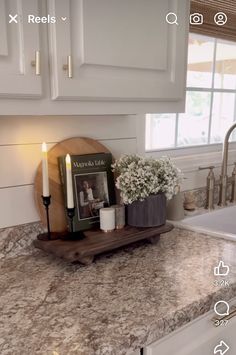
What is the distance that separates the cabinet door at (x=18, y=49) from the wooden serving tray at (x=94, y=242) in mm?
470

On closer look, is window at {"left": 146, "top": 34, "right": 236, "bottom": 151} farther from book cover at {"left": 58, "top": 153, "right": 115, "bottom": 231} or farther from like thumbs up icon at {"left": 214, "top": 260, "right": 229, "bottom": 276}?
like thumbs up icon at {"left": 214, "top": 260, "right": 229, "bottom": 276}

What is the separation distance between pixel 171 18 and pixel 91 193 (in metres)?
0.64

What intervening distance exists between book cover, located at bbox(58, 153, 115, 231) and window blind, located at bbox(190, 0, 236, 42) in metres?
0.82

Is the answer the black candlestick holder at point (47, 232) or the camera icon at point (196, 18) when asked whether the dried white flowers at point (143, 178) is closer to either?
the black candlestick holder at point (47, 232)

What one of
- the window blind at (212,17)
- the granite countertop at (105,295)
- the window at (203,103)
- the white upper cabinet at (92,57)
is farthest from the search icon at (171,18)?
the granite countertop at (105,295)

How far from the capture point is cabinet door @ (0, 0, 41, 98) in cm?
84

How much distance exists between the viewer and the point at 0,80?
2.75 ft

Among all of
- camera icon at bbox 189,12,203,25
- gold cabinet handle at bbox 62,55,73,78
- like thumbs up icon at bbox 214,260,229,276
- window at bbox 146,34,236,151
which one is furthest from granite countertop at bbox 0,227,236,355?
camera icon at bbox 189,12,203,25

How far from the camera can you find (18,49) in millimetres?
862

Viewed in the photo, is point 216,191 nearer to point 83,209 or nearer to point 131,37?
point 83,209

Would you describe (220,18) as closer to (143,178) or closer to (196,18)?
(196,18)

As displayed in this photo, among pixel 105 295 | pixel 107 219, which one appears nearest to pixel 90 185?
pixel 107 219

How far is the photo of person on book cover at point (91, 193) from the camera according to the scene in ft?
4.17

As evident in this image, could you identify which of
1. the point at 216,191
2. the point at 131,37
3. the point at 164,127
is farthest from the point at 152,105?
A: the point at 216,191
